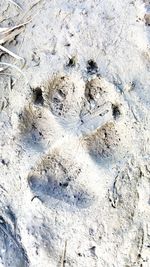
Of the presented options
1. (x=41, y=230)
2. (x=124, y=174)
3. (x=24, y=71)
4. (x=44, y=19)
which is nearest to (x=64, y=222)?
(x=41, y=230)

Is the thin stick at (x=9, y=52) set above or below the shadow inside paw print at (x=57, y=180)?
above

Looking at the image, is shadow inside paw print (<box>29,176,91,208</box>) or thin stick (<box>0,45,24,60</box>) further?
thin stick (<box>0,45,24,60</box>)

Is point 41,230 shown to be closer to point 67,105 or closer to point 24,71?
point 67,105

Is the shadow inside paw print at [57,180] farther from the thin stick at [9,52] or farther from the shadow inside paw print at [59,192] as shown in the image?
the thin stick at [9,52]

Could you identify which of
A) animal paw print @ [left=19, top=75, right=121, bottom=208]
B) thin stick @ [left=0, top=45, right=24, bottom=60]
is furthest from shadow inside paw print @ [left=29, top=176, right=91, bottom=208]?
thin stick @ [left=0, top=45, right=24, bottom=60]

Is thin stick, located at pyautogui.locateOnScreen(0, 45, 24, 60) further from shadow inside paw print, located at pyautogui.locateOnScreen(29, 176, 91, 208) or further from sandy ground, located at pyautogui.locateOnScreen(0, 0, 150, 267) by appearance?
shadow inside paw print, located at pyautogui.locateOnScreen(29, 176, 91, 208)

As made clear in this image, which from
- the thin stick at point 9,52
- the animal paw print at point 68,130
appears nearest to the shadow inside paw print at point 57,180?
the animal paw print at point 68,130

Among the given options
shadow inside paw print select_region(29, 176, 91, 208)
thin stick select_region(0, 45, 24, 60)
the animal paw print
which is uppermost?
thin stick select_region(0, 45, 24, 60)

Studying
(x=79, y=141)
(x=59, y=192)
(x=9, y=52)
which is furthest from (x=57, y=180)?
(x=9, y=52)
